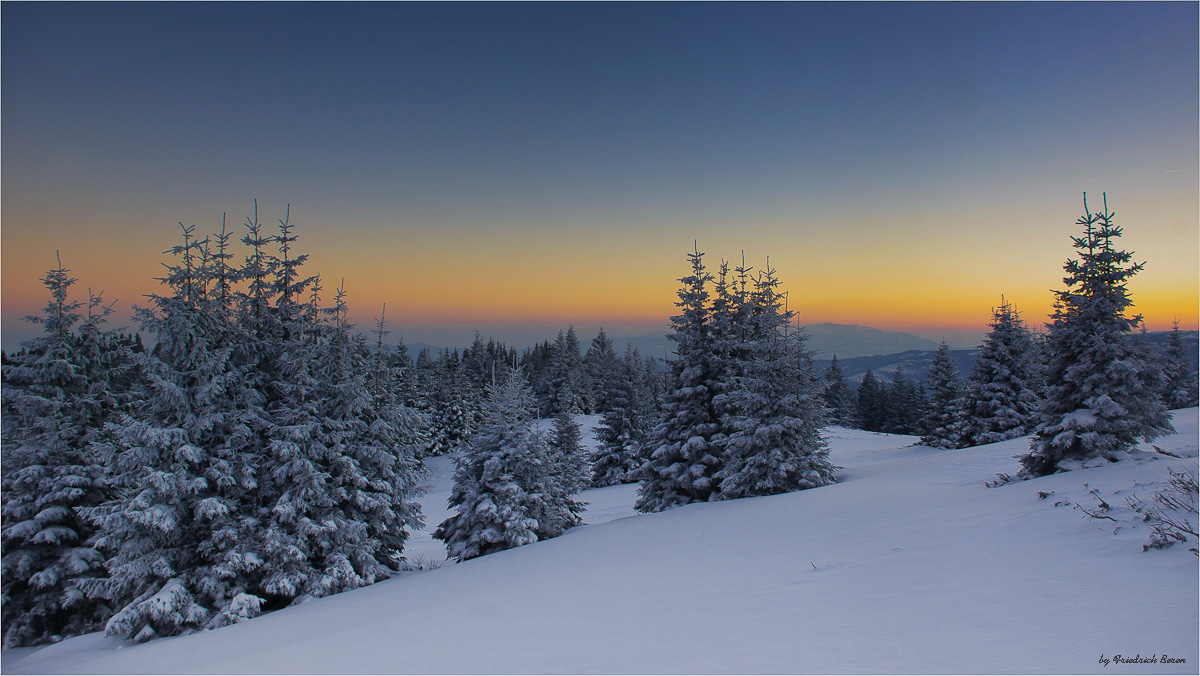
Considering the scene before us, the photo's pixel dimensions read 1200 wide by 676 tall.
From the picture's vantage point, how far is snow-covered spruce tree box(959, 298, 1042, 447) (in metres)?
27.5

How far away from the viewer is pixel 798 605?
545 cm

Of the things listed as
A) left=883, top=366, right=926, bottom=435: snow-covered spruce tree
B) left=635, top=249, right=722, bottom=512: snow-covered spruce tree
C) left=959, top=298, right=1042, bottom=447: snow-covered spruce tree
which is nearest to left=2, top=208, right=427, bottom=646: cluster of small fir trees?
left=635, top=249, right=722, bottom=512: snow-covered spruce tree


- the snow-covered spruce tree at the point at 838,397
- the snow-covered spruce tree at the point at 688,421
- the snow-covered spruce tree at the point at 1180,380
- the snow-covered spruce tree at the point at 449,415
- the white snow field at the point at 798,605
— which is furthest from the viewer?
the snow-covered spruce tree at the point at 838,397

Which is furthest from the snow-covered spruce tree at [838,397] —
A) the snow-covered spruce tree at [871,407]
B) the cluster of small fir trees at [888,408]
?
the snow-covered spruce tree at [871,407]

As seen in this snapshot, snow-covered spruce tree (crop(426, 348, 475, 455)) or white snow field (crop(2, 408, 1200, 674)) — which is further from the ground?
white snow field (crop(2, 408, 1200, 674))

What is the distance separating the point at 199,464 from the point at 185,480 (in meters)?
0.74

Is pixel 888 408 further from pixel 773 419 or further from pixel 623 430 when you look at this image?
pixel 773 419

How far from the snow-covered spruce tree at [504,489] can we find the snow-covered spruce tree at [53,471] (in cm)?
947

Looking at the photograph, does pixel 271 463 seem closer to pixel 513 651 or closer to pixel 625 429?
pixel 513 651

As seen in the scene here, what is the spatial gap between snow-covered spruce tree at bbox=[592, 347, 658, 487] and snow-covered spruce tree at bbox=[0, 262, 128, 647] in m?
27.4

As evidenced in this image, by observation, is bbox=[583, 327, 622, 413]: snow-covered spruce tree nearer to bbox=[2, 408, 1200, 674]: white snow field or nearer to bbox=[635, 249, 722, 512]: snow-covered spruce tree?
bbox=[635, 249, 722, 512]: snow-covered spruce tree

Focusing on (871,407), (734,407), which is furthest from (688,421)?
(871,407)

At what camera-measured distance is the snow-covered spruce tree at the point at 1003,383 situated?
27.5 meters

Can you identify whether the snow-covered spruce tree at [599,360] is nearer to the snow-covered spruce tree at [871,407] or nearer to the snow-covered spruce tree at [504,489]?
the snow-covered spruce tree at [871,407]
